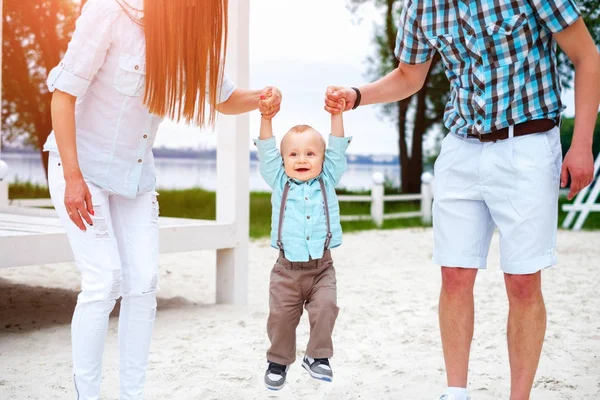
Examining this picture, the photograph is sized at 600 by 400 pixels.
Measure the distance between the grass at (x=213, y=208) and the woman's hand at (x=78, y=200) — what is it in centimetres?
926

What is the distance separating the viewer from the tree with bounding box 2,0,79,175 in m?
12.3

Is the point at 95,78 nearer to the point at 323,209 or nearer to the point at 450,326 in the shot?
the point at 323,209

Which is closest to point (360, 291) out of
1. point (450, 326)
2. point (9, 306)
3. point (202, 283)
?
point (202, 283)

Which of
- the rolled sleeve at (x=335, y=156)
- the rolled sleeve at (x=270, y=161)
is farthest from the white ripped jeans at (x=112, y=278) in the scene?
the rolled sleeve at (x=335, y=156)

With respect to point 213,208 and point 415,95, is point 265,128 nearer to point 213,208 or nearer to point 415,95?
point 213,208

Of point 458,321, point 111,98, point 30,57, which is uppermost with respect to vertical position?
point 30,57

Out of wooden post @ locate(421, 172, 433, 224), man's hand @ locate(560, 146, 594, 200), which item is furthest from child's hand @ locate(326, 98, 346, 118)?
wooden post @ locate(421, 172, 433, 224)

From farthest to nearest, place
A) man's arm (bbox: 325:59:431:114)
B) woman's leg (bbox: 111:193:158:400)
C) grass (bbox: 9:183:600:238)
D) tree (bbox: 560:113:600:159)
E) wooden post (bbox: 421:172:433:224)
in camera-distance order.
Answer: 1. tree (bbox: 560:113:600:159)
2. wooden post (bbox: 421:172:433:224)
3. grass (bbox: 9:183:600:238)
4. man's arm (bbox: 325:59:431:114)
5. woman's leg (bbox: 111:193:158:400)

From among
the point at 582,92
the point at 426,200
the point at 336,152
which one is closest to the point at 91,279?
the point at 336,152

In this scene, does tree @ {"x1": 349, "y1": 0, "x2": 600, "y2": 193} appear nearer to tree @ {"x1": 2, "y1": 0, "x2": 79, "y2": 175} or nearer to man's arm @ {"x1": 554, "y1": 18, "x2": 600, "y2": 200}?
tree @ {"x1": 2, "y1": 0, "x2": 79, "y2": 175}

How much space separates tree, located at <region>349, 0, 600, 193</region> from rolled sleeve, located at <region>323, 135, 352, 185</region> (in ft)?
48.5

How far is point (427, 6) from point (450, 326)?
1.10 m

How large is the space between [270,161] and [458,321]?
862mm

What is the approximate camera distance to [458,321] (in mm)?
2705
